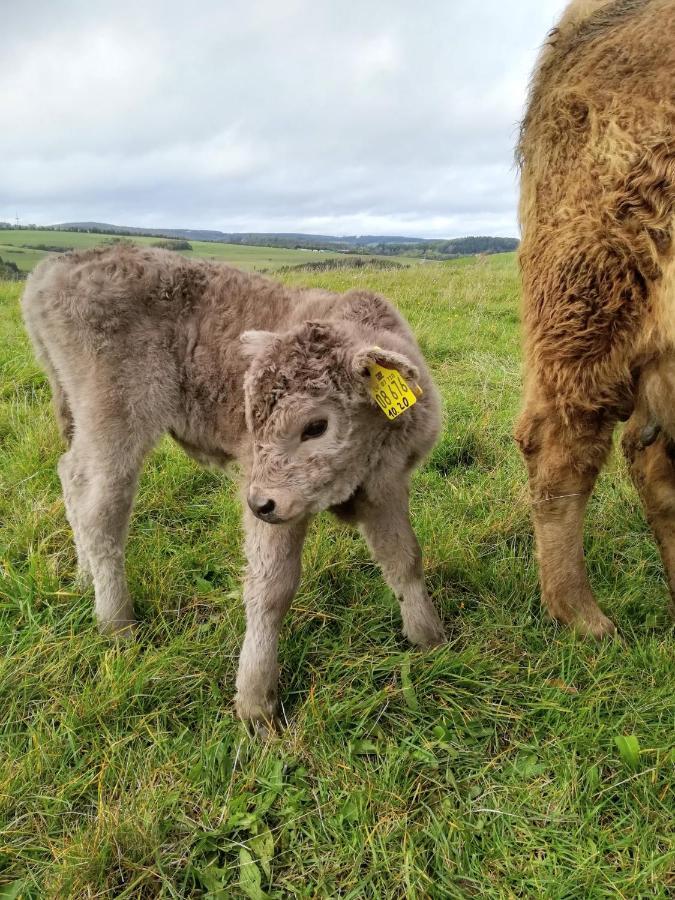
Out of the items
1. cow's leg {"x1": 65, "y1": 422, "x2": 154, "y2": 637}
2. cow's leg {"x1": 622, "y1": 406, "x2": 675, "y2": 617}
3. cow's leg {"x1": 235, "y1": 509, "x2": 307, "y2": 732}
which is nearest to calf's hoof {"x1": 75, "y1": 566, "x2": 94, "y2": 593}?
cow's leg {"x1": 65, "y1": 422, "x2": 154, "y2": 637}

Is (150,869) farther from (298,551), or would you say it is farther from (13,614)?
(13,614)

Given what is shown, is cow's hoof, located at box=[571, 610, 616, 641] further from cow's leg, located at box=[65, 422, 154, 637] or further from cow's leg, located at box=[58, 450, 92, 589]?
cow's leg, located at box=[58, 450, 92, 589]

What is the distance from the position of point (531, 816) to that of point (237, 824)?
1043mm

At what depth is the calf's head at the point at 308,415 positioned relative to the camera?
97.7 inches

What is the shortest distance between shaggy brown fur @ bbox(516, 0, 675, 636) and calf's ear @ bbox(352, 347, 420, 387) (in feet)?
2.61

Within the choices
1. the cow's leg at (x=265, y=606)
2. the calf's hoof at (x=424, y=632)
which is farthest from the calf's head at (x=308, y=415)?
the calf's hoof at (x=424, y=632)

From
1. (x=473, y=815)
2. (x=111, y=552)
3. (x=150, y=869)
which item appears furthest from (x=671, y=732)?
(x=111, y=552)

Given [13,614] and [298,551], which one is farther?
[13,614]

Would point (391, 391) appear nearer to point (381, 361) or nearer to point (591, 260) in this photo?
point (381, 361)

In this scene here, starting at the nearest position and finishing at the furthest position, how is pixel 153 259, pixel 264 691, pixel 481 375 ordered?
pixel 264 691 → pixel 153 259 → pixel 481 375

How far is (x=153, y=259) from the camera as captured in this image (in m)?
3.30

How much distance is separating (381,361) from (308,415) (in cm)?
37

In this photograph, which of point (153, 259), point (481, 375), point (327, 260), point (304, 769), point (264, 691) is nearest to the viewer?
point (304, 769)

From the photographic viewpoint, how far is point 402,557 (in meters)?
2.90
